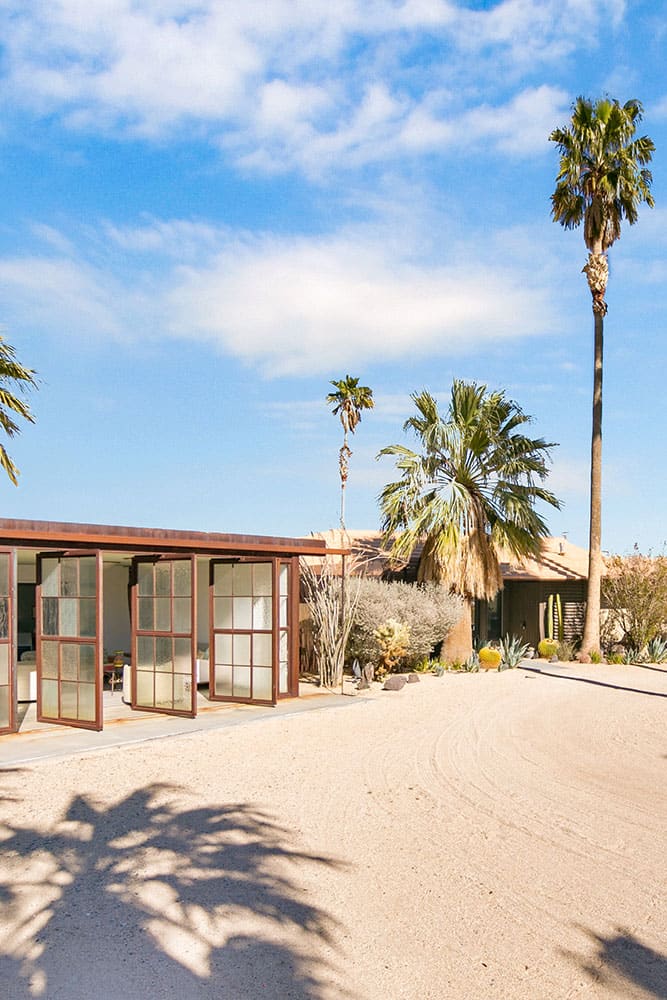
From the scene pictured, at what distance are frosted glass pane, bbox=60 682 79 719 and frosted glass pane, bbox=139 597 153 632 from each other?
1.56 metres

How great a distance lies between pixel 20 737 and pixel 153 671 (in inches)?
96.4

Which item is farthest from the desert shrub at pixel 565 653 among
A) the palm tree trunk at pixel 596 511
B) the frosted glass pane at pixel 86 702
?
the frosted glass pane at pixel 86 702

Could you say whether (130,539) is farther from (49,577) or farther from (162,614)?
(162,614)

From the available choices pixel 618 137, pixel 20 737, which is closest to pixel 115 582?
pixel 20 737

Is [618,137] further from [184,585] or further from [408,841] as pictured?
[408,841]

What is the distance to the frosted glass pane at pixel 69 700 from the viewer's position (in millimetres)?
12156

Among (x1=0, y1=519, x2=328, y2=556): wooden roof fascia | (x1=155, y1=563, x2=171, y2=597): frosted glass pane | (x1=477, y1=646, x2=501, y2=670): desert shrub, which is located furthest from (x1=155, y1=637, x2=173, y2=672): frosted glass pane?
(x1=477, y1=646, x2=501, y2=670): desert shrub

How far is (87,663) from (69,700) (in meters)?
0.65

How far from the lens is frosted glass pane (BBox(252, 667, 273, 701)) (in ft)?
46.6

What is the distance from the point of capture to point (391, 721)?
42.8 ft

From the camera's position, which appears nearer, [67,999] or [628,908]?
[67,999]

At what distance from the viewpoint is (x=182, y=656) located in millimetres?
12992

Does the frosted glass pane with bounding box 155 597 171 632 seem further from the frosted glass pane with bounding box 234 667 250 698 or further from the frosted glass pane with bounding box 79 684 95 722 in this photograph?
the frosted glass pane with bounding box 234 667 250 698

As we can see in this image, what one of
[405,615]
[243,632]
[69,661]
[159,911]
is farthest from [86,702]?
[405,615]
